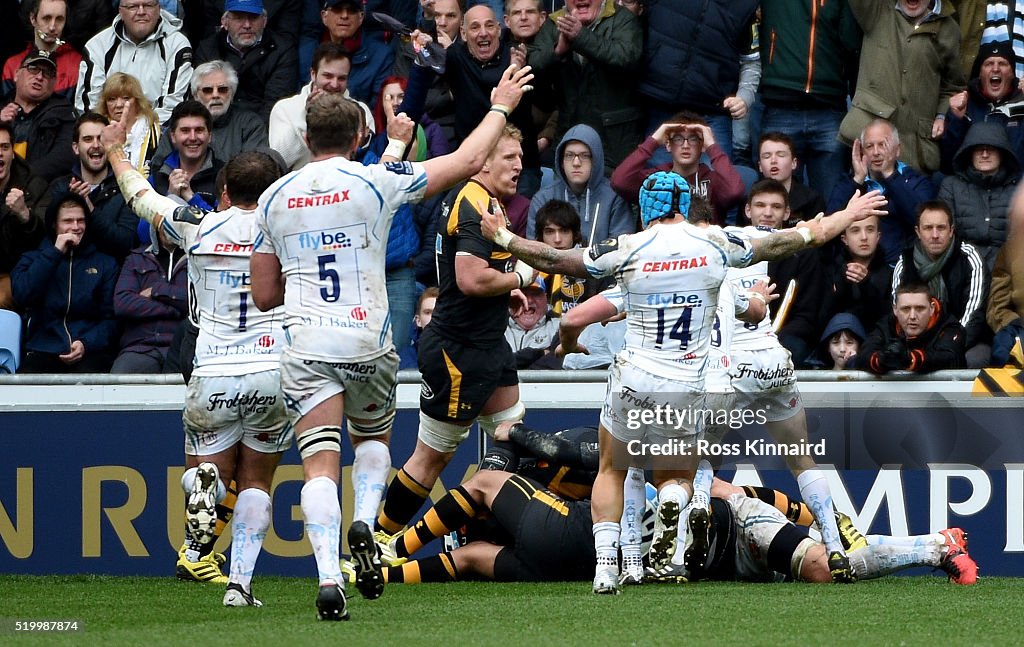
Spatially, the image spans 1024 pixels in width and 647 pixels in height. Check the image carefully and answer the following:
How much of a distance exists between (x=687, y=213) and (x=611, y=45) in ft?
13.9

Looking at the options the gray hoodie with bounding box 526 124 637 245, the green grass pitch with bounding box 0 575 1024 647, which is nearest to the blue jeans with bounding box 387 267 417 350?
the gray hoodie with bounding box 526 124 637 245

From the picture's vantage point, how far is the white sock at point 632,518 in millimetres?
8805

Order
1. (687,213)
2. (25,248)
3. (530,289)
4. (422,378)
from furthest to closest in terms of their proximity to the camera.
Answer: (25,248)
(530,289)
(422,378)
(687,213)

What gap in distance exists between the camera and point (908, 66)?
40.8 feet

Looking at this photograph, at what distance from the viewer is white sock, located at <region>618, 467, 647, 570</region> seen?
347 inches

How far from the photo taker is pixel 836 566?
896cm

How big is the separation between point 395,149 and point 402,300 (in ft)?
14.6

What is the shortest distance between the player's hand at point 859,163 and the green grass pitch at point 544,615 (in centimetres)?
362

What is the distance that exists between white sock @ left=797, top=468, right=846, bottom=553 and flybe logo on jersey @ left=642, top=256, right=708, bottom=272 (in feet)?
5.66

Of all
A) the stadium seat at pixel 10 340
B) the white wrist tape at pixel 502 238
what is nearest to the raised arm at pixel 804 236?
the white wrist tape at pixel 502 238

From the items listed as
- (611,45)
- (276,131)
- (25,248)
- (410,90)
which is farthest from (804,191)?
(25,248)

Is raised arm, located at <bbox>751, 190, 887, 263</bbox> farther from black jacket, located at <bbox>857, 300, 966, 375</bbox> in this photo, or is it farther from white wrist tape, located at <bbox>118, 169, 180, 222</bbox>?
white wrist tape, located at <bbox>118, 169, 180, 222</bbox>

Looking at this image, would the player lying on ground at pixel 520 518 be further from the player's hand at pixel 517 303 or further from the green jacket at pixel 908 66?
the green jacket at pixel 908 66

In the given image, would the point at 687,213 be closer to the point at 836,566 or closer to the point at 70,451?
the point at 836,566
